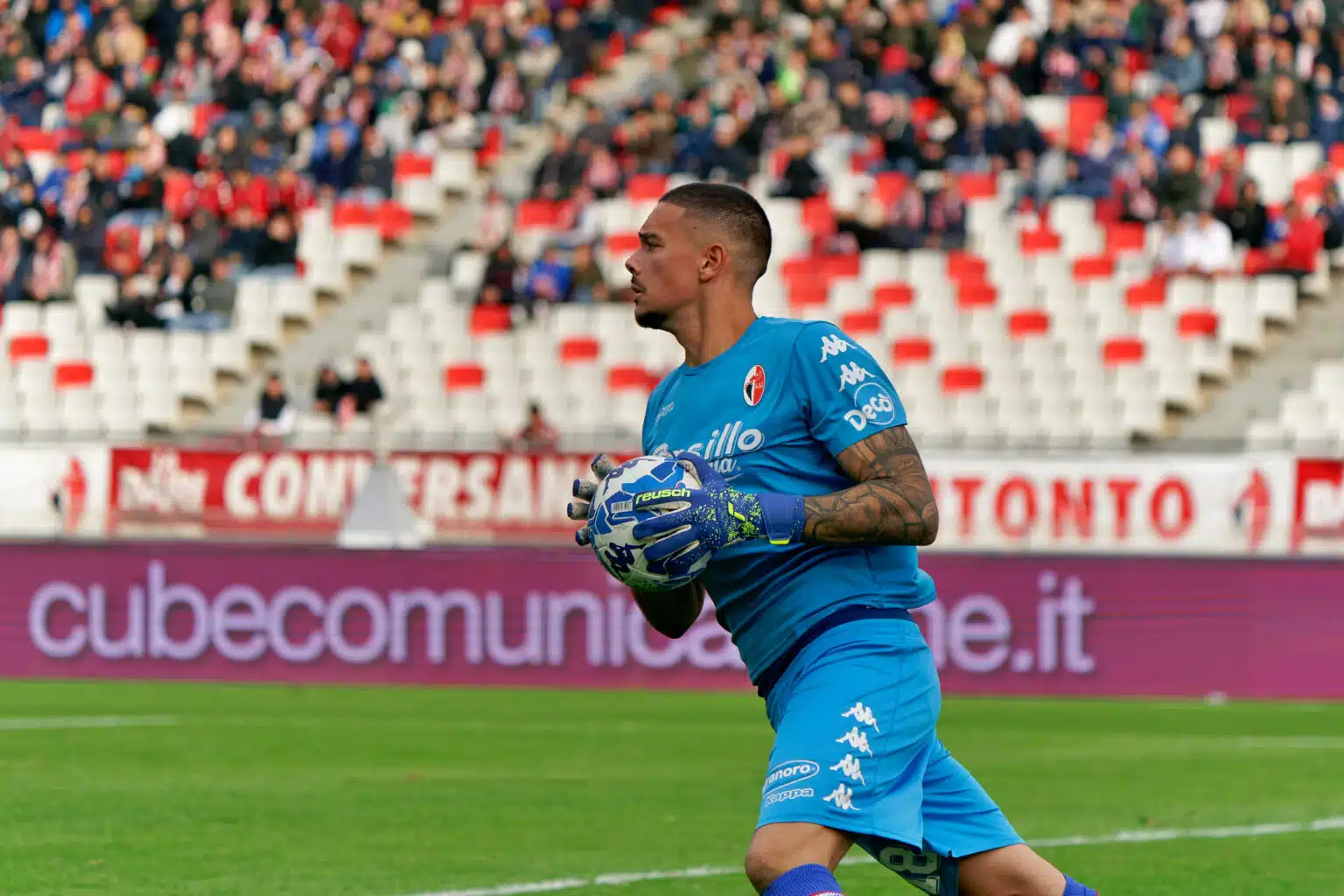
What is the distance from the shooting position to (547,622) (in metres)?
18.7

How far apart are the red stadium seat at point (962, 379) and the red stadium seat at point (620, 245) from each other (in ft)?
15.1

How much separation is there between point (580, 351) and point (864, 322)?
3145 millimetres

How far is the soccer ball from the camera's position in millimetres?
5188

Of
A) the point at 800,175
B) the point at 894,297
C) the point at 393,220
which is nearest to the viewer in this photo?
the point at 894,297

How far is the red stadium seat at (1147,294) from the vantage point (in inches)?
957

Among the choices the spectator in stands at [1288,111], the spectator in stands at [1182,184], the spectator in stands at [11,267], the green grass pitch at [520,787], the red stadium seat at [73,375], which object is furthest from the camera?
the spectator in stands at [11,267]

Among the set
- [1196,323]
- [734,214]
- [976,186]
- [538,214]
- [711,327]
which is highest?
[976,186]

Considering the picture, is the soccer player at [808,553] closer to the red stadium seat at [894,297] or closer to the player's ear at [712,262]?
the player's ear at [712,262]

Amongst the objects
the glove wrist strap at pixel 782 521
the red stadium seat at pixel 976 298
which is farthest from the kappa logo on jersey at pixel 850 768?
the red stadium seat at pixel 976 298

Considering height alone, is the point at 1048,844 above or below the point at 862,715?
below

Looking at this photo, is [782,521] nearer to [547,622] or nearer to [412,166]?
[547,622]

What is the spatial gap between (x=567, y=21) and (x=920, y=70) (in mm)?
5483

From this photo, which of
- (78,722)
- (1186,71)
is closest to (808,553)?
(78,722)

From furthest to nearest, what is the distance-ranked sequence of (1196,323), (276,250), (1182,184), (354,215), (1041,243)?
(354,215) < (276,250) < (1041,243) < (1182,184) < (1196,323)
